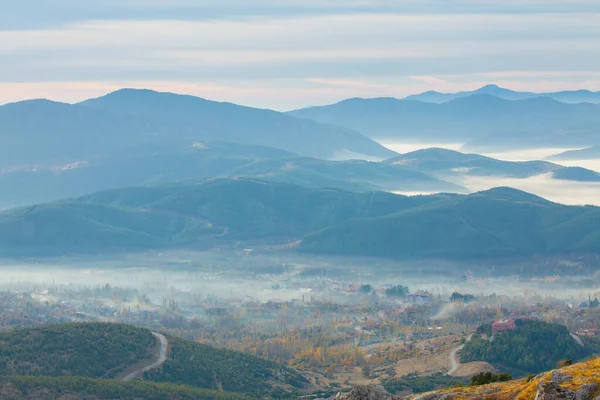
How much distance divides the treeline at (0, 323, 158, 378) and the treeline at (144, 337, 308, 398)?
3.11m

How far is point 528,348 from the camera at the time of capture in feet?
374

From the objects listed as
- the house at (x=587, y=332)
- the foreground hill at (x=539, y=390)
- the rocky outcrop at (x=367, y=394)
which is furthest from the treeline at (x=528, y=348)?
the rocky outcrop at (x=367, y=394)

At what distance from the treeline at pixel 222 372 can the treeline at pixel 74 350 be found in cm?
311

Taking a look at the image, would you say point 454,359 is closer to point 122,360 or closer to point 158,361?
point 158,361

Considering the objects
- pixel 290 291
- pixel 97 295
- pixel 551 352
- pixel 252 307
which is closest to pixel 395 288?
pixel 290 291

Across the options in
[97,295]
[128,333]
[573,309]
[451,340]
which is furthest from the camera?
[97,295]

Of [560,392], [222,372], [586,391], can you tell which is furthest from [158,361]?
[586,391]

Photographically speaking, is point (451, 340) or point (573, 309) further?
point (573, 309)

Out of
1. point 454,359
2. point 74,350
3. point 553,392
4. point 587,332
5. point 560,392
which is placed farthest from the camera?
point 587,332

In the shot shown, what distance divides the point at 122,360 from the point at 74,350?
4453mm

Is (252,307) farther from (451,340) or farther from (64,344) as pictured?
(64,344)

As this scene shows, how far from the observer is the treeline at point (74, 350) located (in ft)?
317

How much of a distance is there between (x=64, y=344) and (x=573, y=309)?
84.2 meters

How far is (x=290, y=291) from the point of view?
198 meters
